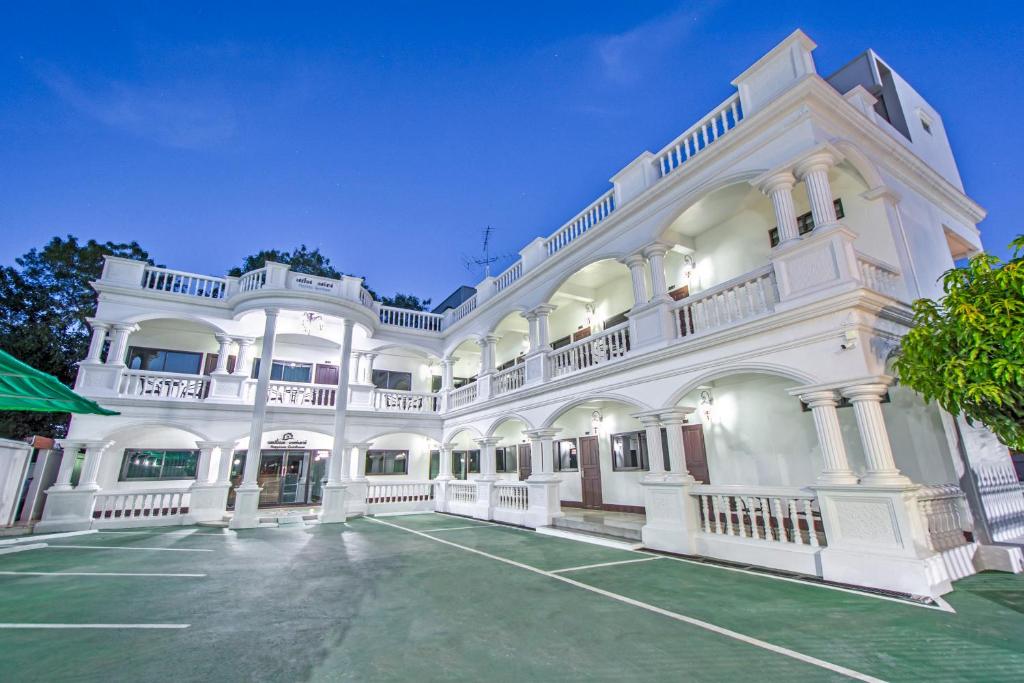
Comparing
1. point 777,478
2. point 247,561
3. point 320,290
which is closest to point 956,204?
point 777,478

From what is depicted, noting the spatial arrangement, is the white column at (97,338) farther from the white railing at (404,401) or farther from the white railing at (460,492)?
the white railing at (460,492)

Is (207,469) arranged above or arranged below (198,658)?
above

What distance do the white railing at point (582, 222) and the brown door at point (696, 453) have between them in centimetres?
549

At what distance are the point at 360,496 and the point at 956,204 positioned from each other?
1801cm

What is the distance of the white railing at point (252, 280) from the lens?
1419 cm

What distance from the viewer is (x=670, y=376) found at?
789 centimetres

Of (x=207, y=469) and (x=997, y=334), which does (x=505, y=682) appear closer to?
(x=997, y=334)

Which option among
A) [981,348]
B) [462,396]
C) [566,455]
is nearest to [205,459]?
[462,396]

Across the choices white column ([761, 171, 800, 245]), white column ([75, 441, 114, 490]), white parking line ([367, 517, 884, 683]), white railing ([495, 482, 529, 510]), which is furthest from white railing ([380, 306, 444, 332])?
white column ([761, 171, 800, 245])

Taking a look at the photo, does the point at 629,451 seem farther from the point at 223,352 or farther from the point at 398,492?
the point at 223,352

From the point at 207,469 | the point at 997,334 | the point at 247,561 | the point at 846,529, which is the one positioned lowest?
the point at 247,561

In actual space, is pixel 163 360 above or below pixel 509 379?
above

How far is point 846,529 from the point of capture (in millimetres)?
5375

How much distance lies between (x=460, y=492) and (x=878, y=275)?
40.8 ft
